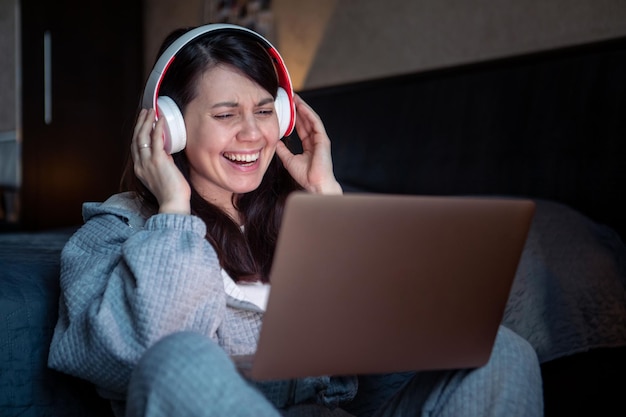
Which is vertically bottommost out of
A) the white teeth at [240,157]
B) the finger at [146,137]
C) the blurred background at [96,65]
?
the blurred background at [96,65]

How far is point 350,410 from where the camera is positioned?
1236 millimetres

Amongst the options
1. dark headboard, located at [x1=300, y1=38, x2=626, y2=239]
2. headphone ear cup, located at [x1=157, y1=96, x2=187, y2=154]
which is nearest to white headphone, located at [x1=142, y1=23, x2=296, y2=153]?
headphone ear cup, located at [x1=157, y1=96, x2=187, y2=154]

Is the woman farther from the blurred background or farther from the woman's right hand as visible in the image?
the blurred background

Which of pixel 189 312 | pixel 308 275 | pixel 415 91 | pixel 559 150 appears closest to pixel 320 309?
pixel 308 275

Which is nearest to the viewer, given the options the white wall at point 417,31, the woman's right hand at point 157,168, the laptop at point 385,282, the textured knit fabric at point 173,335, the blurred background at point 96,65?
the laptop at point 385,282

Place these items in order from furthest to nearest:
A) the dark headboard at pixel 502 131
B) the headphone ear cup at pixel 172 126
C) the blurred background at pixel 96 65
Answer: the blurred background at pixel 96 65
the dark headboard at pixel 502 131
the headphone ear cup at pixel 172 126

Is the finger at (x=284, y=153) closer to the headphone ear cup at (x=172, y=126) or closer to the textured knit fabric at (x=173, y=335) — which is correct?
the headphone ear cup at (x=172, y=126)

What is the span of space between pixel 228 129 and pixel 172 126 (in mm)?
104

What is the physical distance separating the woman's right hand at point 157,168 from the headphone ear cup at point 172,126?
0.7 inches

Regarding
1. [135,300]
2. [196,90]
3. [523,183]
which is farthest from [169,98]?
[523,183]

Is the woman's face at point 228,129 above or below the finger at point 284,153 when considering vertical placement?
above

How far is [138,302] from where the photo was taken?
0.86 m

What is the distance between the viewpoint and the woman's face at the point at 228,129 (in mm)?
1178

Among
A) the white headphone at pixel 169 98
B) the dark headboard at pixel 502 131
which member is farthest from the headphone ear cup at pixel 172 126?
the dark headboard at pixel 502 131
